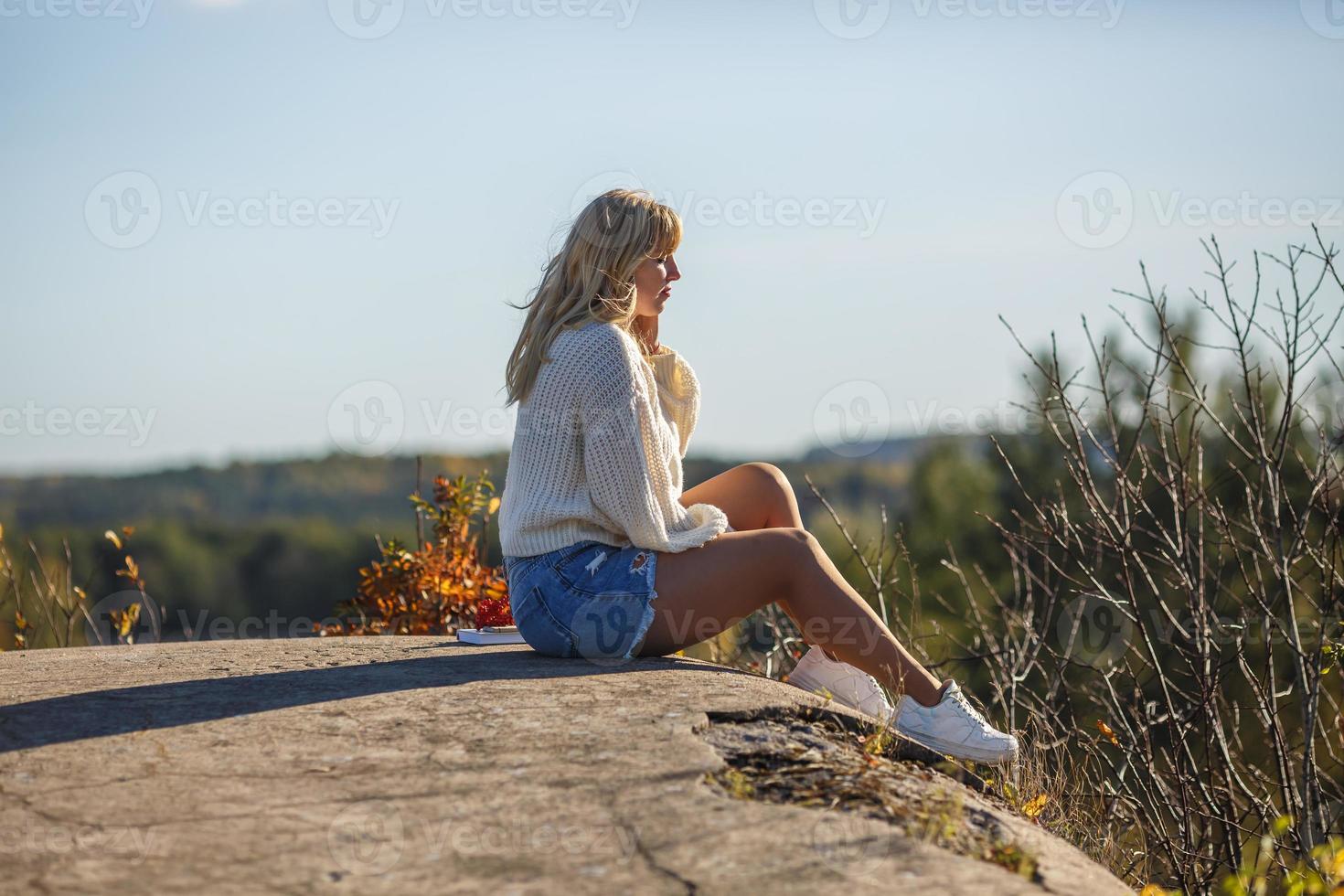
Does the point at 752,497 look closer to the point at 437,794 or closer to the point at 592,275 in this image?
the point at 592,275

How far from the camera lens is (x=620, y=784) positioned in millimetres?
2943

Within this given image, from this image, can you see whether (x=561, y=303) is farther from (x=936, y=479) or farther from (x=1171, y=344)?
(x=936, y=479)

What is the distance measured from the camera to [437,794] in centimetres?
291

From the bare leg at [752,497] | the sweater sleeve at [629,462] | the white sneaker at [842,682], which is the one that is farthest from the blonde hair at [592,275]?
the white sneaker at [842,682]

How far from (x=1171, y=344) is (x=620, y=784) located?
7.22 feet

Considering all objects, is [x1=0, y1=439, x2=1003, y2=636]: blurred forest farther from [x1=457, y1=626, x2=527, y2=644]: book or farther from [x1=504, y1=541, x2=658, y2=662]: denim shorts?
[x1=504, y1=541, x2=658, y2=662]: denim shorts

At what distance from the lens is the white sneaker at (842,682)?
3.94m

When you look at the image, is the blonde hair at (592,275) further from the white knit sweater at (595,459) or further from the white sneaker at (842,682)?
the white sneaker at (842,682)

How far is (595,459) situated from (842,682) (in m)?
1.02

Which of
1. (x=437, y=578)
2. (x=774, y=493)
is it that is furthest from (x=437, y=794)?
(x=437, y=578)

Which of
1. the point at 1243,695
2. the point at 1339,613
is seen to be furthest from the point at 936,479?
the point at 1339,613

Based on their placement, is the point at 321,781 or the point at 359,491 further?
the point at 359,491

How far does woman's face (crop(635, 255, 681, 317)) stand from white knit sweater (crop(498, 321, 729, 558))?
0.19 m

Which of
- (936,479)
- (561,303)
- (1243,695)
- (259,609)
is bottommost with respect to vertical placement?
(259,609)
